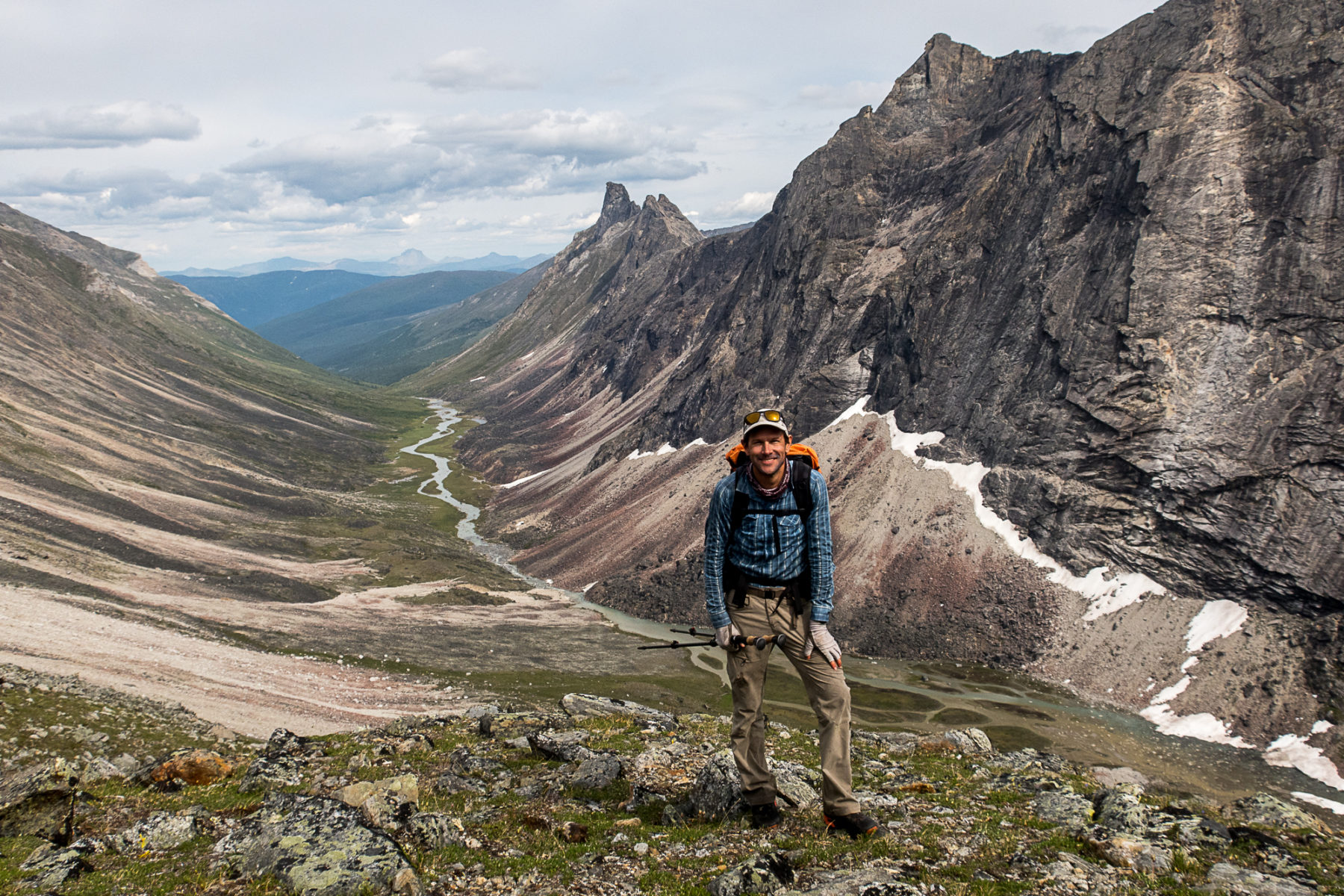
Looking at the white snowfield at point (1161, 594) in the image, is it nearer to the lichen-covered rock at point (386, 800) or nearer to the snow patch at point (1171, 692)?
the snow patch at point (1171, 692)

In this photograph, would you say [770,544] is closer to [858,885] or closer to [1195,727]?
[858,885]

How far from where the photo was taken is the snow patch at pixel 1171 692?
53.6m

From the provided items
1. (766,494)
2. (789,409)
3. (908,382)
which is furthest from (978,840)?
(789,409)

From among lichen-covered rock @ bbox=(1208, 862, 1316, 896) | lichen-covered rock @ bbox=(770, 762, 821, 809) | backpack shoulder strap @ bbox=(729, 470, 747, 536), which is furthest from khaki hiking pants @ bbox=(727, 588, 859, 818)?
lichen-covered rock @ bbox=(1208, 862, 1316, 896)

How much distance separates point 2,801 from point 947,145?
122022mm

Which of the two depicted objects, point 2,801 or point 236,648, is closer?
point 2,801

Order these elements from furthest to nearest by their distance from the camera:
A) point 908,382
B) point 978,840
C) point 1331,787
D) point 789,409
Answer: point 789,409
point 908,382
point 1331,787
point 978,840

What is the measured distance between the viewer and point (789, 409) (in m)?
101

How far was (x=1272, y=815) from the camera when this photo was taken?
16.3 meters

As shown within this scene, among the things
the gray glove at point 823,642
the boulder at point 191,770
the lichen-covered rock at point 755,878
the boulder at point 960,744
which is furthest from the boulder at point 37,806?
the boulder at point 960,744

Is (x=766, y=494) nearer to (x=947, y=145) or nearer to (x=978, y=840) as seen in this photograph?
(x=978, y=840)

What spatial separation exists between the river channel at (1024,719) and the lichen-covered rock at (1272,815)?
97.1ft

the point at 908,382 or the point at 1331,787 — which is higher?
the point at 908,382

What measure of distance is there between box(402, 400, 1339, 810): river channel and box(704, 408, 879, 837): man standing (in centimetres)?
4101
